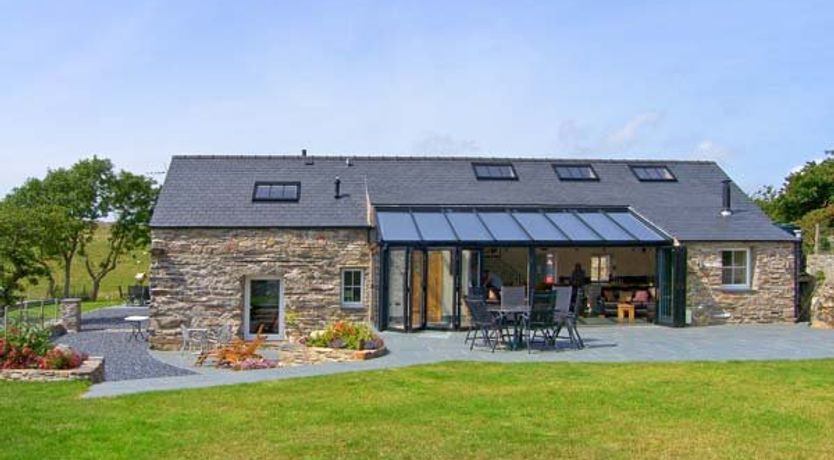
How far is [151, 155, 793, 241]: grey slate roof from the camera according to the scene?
19391 millimetres

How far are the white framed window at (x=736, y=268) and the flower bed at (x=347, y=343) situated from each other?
962 cm

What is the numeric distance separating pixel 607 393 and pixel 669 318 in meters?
9.61

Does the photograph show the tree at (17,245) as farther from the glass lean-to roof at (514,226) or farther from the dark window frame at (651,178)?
the dark window frame at (651,178)

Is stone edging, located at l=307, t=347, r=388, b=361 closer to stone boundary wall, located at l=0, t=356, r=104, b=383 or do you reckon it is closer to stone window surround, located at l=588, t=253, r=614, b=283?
stone boundary wall, located at l=0, t=356, r=104, b=383

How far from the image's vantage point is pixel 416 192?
20938mm

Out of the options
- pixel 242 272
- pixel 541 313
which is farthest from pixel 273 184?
pixel 541 313

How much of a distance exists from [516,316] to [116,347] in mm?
9364

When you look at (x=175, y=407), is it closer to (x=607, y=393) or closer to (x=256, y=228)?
(x=607, y=393)

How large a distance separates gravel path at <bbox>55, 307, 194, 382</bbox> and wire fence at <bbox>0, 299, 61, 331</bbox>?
80 cm

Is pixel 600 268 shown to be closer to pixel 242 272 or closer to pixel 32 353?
pixel 242 272

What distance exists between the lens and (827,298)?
18531mm

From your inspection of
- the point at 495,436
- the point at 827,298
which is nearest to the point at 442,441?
the point at 495,436

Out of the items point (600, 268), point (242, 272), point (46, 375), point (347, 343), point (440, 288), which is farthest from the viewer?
point (600, 268)

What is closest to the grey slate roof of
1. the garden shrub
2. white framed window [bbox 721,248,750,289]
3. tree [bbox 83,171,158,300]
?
white framed window [bbox 721,248,750,289]
